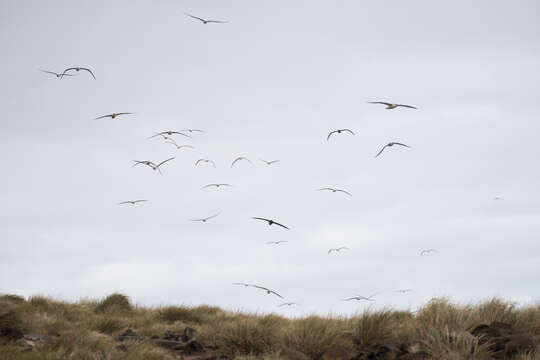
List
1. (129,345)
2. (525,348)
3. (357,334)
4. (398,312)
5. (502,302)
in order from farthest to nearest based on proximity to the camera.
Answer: (398,312) → (502,302) → (129,345) → (357,334) → (525,348)

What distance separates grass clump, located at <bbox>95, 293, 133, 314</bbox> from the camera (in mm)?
14102

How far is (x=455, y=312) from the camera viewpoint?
801cm

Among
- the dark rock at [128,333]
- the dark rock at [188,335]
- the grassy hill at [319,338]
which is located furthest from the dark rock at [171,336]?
the dark rock at [128,333]

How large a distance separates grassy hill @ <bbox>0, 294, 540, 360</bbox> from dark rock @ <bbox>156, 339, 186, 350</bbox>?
0.02 meters

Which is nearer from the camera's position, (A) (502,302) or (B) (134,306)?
(A) (502,302)

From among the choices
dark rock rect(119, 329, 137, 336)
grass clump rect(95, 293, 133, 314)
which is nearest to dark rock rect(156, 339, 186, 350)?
dark rock rect(119, 329, 137, 336)

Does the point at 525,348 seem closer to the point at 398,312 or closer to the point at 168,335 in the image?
the point at 398,312

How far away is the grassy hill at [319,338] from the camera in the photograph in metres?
6.36

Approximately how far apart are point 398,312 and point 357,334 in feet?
12.7

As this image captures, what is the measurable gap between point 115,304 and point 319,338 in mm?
9771

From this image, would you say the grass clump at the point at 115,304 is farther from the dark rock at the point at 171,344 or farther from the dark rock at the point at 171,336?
the dark rock at the point at 171,344

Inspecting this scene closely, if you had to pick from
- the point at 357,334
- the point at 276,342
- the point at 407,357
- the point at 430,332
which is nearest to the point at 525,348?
the point at 430,332

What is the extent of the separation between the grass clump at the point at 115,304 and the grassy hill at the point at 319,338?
11.0 feet

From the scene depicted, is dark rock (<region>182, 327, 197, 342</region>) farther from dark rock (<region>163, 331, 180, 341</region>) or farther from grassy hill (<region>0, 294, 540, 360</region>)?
dark rock (<region>163, 331, 180, 341</region>)
